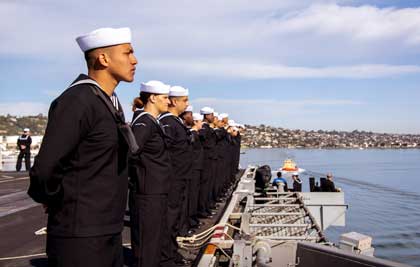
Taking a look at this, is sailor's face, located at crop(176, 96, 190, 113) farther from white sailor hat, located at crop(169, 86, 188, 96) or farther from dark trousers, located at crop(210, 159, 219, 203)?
dark trousers, located at crop(210, 159, 219, 203)

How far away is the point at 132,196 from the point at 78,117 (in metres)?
2.35

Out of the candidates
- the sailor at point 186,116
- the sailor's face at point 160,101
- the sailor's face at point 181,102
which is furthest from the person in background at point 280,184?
the sailor's face at point 160,101

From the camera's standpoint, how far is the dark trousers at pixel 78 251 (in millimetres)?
2604

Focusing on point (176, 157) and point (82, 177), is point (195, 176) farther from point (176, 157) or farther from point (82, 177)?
point (82, 177)

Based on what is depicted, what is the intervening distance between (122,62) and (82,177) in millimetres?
692

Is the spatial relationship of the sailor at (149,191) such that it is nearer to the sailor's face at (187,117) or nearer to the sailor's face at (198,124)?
the sailor's face at (187,117)

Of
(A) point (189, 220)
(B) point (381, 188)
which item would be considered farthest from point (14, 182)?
(B) point (381, 188)

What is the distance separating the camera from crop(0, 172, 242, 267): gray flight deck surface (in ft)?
20.2

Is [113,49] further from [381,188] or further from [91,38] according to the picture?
[381,188]

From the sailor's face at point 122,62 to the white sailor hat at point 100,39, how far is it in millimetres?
37

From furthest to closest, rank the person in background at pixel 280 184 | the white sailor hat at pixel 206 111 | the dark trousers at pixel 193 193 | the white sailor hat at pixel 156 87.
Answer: the person in background at pixel 280 184 → the white sailor hat at pixel 206 111 → the dark trousers at pixel 193 193 → the white sailor hat at pixel 156 87

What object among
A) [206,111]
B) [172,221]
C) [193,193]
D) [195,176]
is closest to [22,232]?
[193,193]

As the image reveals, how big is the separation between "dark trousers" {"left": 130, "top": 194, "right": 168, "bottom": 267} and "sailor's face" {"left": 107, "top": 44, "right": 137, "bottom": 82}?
6.51 ft

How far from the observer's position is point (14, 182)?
16875 mm
